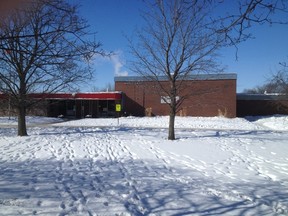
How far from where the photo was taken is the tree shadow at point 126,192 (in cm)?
458

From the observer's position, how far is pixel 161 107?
1391 inches

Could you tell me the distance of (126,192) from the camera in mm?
5375

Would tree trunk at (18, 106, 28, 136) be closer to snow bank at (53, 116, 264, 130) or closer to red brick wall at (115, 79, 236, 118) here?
snow bank at (53, 116, 264, 130)

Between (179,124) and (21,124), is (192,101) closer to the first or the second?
(179,124)

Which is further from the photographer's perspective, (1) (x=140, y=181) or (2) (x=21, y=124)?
(2) (x=21, y=124)

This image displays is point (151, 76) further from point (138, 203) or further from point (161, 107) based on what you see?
point (161, 107)

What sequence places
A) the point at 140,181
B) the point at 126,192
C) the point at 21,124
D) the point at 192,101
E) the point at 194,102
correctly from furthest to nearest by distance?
1. the point at 194,102
2. the point at 192,101
3. the point at 21,124
4. the point at 140,181
5. the point at 126,192

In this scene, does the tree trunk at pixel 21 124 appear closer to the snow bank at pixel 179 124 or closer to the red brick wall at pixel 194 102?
the snow bank at pixel 179 124

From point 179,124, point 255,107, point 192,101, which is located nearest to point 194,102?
point 192,101

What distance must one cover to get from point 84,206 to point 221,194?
2.71 m

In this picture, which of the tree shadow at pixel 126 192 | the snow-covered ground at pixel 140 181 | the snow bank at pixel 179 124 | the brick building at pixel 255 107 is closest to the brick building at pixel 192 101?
the snow bank at pixel 179 124

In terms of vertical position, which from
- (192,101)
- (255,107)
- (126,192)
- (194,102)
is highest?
(192,101)

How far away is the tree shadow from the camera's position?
15.0ft

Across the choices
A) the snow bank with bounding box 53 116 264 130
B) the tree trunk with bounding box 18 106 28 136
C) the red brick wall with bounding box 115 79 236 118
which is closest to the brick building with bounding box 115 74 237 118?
the red brick wall with bounding box 115 79 236 118
